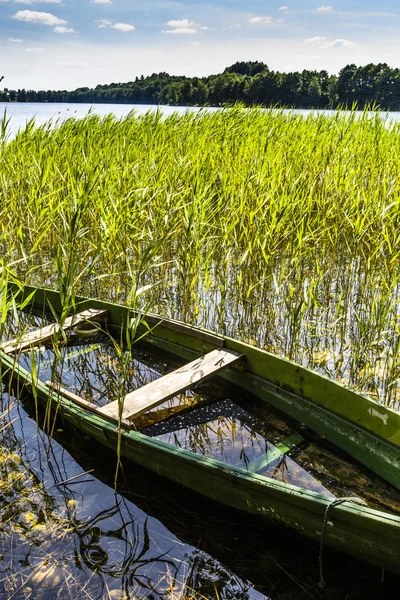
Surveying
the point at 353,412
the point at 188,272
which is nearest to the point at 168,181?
the point at 188,272

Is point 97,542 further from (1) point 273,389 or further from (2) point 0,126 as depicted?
(2) point 0,126

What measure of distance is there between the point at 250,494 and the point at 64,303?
1374 mm

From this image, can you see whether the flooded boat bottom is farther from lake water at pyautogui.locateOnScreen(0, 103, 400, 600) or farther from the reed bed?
the reed bed

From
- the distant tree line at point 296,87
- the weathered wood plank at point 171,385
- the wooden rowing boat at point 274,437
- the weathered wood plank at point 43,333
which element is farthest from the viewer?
the distant tree line at point 296,87

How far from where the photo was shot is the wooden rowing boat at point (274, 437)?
2.25 meters

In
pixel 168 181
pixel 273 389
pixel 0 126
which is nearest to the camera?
pixel 273 389

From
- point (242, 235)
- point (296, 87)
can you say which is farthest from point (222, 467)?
point (296, 87)

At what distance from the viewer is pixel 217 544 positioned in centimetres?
254

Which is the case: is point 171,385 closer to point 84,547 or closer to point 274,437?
point 274,437

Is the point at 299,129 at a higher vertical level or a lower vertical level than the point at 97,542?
higher

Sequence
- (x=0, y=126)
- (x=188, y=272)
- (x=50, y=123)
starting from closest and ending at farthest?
(x=188, y=272)
(x=0, y=126)
(x=50, y=123)

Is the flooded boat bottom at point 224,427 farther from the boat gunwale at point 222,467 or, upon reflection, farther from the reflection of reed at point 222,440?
the boat gunwale at point 222,467

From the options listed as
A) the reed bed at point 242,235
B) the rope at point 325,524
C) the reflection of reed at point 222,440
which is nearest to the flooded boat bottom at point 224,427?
the reflection of reed at point 222,440

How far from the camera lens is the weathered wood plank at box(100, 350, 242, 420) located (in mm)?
3131
